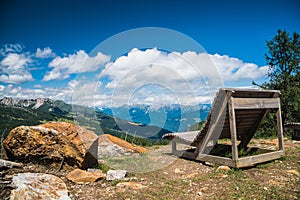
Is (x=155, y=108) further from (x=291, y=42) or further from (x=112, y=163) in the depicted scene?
(x=291, y=42)

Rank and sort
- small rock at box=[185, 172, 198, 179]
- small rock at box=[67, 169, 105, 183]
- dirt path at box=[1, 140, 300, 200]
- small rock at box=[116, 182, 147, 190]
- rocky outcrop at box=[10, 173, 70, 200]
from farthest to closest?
small rock at box=[185, 172, 198, 179] → small rock at box=[67, 169, 105, 183] → small rock at box=[116, 182, 147, 190] → dirt path at box=[1, 140, 300, 200] → rocky outcrop at box=[10, 173, 70, 200]

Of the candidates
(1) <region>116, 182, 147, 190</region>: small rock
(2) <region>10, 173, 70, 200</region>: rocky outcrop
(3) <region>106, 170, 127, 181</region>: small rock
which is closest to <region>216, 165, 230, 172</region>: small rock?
(1) <region>116, 182, 147, 190</region>: small rock

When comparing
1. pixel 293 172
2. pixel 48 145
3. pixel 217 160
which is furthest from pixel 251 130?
pixel 48 145

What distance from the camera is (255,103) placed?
690cm

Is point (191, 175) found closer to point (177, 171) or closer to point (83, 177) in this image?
point (177, 171)

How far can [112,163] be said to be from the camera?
7957 mm

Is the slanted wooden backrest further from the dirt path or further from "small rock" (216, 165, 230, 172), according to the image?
the dirt path

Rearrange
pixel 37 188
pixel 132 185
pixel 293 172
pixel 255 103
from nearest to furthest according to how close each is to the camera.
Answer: pixel 37 188 < pixel 132 185 < pixel 293 172 < pixel 255 103

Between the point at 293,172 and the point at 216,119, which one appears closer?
the point at 293,172

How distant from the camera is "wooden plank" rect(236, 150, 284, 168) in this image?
6.36 metres

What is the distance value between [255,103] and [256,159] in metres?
1.64

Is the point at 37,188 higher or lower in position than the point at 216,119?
lower

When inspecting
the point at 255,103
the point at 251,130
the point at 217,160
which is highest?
the point at 255,103

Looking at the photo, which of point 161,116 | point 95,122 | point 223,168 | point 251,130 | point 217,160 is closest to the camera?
point 223,168
